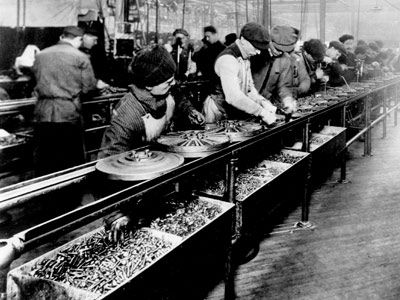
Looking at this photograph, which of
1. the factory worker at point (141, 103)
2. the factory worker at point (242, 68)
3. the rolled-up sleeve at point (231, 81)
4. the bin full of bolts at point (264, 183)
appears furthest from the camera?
the rolled-up sleeve at point (231, 81)

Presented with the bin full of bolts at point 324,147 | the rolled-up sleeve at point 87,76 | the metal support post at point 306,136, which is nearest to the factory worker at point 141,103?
the metal support post at point 306,136

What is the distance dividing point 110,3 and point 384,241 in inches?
218

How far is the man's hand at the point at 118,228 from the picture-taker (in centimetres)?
195

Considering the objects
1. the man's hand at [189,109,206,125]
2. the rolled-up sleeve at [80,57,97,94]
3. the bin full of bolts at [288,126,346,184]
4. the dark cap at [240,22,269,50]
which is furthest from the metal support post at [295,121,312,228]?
the rolled-up sleeve at [80,57,97,94]

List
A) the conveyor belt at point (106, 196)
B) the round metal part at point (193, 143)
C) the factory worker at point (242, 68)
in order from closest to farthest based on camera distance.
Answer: the conveyor belt at point (106, 196) → the round metal part at point (193, 143) → the factory worker at point (242, 68)

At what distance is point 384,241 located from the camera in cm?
341

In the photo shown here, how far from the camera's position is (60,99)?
4129 mm

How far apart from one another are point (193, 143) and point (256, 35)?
1463 millimetres

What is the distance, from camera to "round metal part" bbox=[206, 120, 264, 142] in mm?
2670

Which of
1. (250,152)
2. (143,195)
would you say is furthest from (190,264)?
(250,152)

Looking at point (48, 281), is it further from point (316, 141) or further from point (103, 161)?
point (316, 141)

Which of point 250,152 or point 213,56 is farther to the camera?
point 213,56

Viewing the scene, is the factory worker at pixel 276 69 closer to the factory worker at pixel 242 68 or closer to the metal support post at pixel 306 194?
the factory worker at pixel 242 68

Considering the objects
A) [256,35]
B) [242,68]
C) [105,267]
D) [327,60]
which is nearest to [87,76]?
[242,68]
